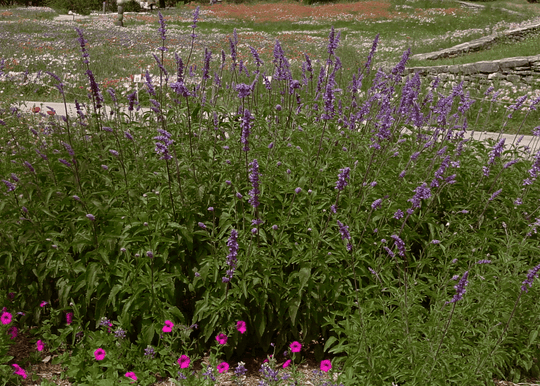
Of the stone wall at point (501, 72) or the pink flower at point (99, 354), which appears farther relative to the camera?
the stone wall at point (501, 72)

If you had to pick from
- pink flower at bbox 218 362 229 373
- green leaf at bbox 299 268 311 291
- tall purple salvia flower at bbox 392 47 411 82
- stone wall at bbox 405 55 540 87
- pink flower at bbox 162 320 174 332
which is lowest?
pink flower at bbox 218 362 229 373

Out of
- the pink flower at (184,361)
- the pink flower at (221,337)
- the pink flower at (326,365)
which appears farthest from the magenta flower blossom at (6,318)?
the pink flower at (326,365)

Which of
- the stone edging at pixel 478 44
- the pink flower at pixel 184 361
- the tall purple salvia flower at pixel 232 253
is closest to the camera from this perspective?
the tall purple salvia flower at pixel 232 253

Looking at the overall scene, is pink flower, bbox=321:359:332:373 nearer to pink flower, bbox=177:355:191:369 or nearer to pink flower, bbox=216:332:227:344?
pink flower, bbox=216:332:227:344

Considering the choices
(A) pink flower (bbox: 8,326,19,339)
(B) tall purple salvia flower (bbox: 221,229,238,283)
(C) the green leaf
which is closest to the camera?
(B) tall purple salvia flower (bbox: 221,229,238,283)

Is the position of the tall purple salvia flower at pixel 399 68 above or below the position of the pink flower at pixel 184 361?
above

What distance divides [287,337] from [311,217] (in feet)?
3.44

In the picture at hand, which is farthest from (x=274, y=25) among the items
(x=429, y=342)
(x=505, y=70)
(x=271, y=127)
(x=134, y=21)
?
(x=429, y=342)

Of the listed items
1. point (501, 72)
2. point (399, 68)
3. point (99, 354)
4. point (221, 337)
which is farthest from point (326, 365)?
point (501, 72)

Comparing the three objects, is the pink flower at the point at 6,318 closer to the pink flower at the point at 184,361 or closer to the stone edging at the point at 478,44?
the pink flower at the point at 184,361

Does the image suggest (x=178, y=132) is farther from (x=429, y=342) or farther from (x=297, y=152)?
(x=429, y=342)

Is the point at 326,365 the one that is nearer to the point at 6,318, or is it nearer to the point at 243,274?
the point at 243,274

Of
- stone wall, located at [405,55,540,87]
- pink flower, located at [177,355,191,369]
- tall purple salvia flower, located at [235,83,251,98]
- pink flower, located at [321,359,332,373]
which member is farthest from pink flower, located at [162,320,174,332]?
stone wall, located at [405,55,540,87]

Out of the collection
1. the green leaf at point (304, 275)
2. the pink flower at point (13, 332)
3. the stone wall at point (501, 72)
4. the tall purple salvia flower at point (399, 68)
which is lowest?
the pink flower at point (13, 332)
